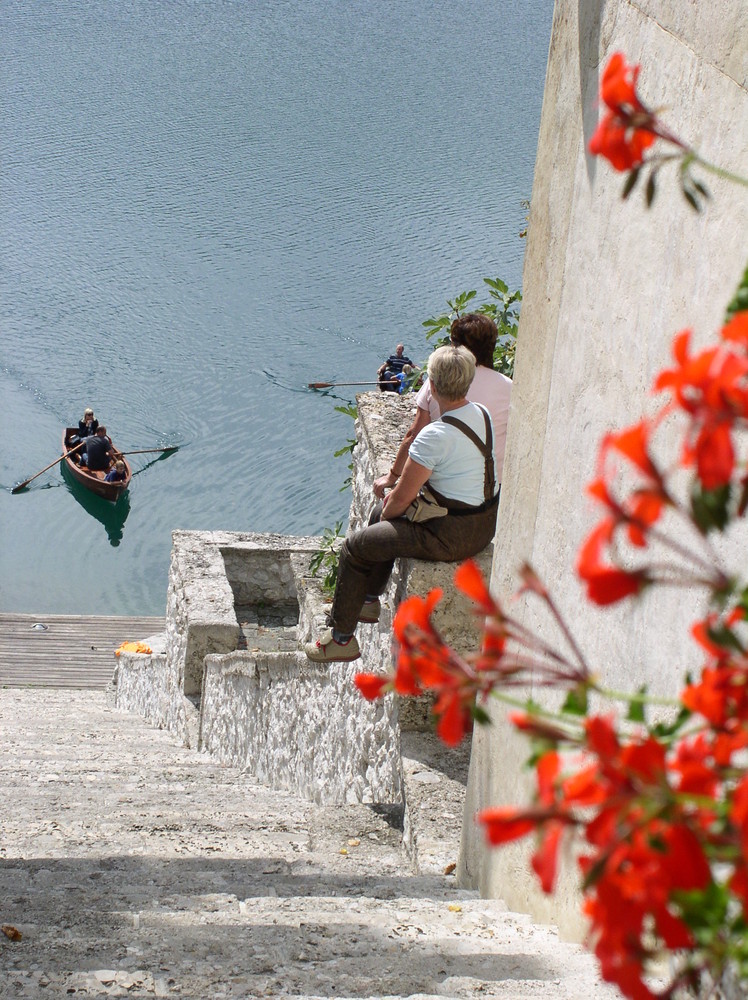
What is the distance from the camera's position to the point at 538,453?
2.71m

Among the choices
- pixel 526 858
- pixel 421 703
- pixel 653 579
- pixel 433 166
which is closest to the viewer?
pixel 653 579

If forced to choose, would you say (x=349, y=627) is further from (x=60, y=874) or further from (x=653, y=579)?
(x=653, y=579)

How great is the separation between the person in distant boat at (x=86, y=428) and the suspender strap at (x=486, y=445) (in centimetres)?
1614

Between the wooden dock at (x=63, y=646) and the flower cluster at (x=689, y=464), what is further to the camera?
the wooden dock at (x=63, y=646)

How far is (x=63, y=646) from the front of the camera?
14.8 meters

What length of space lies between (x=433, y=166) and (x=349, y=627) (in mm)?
23333

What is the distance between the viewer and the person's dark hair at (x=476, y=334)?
4.09 m

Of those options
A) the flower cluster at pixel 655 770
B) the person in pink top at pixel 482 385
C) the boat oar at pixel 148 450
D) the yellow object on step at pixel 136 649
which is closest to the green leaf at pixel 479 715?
the flower cluster at pixel 655 770

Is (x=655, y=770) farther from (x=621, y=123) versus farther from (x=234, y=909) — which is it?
(x=234, y=909)

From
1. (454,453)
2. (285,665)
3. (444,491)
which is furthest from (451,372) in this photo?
(285,665)

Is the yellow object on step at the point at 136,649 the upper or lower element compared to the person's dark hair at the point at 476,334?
lower

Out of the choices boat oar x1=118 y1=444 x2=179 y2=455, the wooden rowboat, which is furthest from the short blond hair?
boat oar x1=118 y1=444 x2=179 y2=455

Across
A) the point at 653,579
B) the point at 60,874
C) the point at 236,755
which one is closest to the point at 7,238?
the point at 236,755

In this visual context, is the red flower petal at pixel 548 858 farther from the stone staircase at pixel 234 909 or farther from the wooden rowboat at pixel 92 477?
the wooden rowboat at pixel 92 477
